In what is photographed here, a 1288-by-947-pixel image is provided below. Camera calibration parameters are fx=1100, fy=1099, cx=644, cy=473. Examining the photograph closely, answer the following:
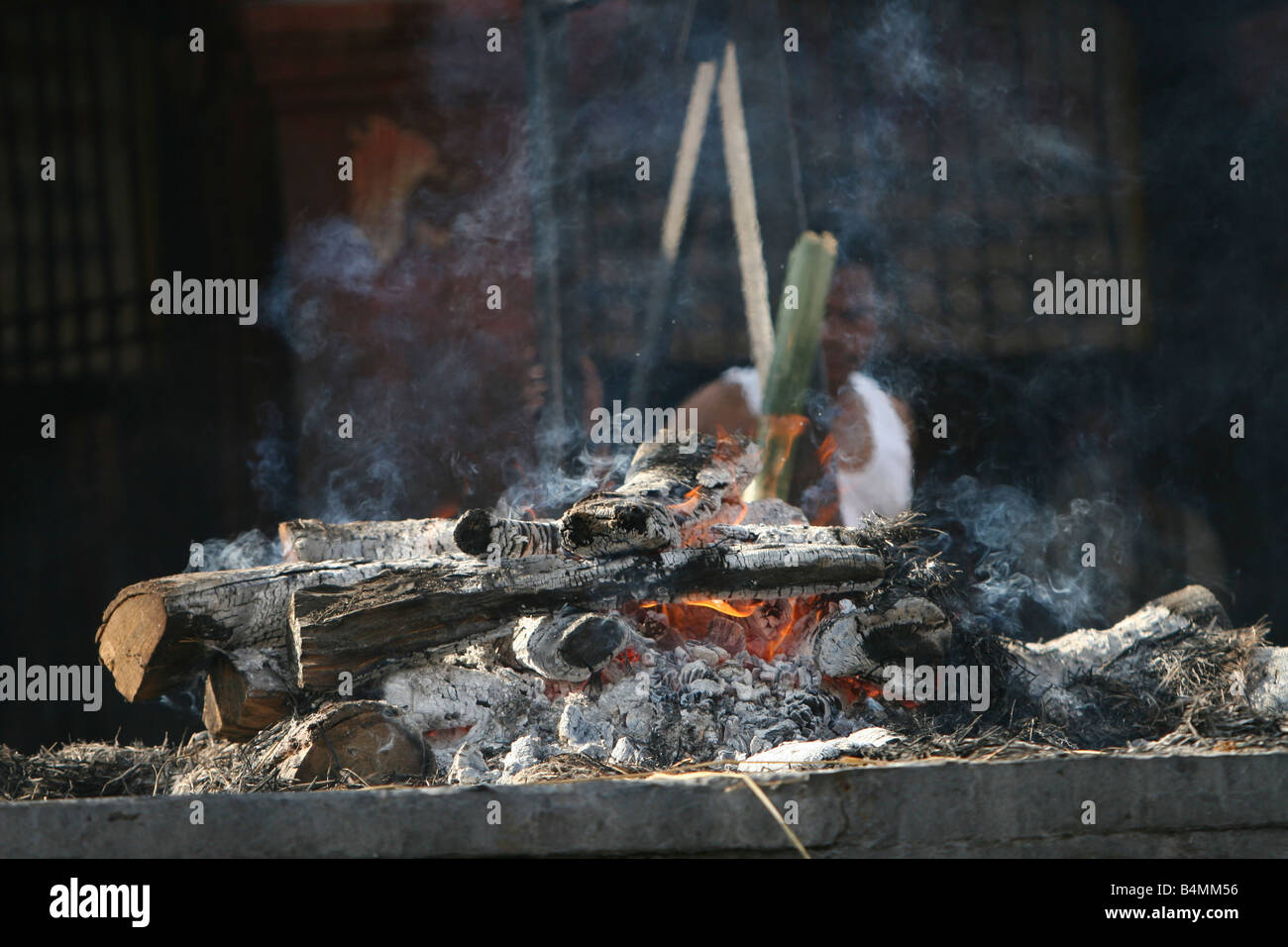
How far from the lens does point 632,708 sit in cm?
392

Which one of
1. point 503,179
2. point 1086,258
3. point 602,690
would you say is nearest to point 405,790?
point 602,690

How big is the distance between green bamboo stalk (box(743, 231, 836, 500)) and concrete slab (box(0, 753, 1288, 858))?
3181 mm

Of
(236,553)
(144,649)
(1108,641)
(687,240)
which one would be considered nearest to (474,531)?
(144,649)

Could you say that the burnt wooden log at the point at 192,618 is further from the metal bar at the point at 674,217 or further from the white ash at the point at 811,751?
the metal bar at the point at 674,217

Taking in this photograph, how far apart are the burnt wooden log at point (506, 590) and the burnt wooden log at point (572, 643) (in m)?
0.10

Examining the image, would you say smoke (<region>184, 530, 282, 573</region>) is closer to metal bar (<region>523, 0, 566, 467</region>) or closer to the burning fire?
metal bar (<region>523, 0, 566, 467</region>)

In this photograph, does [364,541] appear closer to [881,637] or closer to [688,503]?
[688,503]

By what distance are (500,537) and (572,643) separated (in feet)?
1.48

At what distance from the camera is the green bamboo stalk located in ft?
20.0

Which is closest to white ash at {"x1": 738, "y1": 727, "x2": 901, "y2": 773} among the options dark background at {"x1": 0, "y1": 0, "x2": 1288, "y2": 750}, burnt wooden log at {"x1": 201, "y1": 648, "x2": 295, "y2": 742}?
burnt wooden log at {"x1": 201, "y1": 648, "x2": 295, "y2": 742}

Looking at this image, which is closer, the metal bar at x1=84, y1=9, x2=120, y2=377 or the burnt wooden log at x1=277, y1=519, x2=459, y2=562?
the burnt wooden log at x1=277, y1=519, x2=459, y2=562

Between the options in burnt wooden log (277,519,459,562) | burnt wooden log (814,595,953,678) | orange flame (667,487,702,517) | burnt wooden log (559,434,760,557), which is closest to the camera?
burnt wooden log (559,434,760,557)

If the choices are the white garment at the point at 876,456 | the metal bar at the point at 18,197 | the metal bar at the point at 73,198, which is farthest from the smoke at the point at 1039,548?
the metal bar at the point at 18,197

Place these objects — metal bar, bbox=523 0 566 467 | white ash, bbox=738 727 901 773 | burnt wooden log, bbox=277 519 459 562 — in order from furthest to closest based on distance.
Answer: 1. metal bar, bbox=523 0 566 467
2. burnt wooden log, bbox=277 519 459 562
3. white ash, bbox=738 727 901 773
